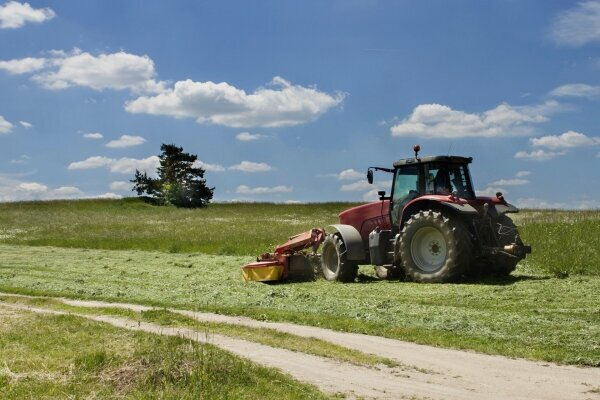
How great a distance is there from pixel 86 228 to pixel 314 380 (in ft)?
135

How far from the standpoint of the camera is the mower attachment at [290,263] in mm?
17953

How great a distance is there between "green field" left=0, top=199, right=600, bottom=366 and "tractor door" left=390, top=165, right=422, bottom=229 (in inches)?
72.2

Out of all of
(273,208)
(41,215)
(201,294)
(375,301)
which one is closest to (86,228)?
(41,215)

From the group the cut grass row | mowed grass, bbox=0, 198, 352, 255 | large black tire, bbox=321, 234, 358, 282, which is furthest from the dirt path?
mowed grass, bbox=0, 198, 352, 255

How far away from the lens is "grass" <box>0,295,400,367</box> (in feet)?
29.7

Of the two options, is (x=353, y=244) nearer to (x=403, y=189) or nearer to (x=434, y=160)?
(x=403, y=189)

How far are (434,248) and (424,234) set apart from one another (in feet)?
1.34

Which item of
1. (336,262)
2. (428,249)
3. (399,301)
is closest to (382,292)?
(399,301)

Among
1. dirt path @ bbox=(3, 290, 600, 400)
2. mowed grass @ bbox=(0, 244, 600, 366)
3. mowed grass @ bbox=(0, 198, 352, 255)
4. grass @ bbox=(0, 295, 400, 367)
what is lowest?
dirt path @ bbox=(3, 290, 600, 400)

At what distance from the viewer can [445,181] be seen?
17.0 m

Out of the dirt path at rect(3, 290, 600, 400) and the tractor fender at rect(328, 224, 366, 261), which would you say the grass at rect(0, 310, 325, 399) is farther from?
the tractor fender at rect(328, 224, 366, 261)

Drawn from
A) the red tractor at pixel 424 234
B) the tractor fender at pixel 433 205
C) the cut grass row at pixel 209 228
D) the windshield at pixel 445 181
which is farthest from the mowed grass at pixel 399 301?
the windshield at pixel 445 181

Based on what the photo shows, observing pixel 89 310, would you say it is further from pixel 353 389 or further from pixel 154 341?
pixel 353 389

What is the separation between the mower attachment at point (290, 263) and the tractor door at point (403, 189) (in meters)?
2.32
